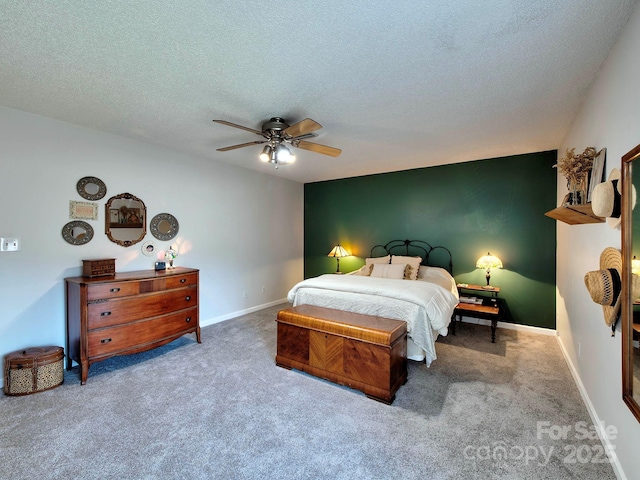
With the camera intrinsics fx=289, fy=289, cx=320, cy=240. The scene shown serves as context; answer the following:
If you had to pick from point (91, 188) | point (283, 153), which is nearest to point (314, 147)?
point (283, 153)

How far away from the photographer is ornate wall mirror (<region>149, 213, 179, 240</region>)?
396 centimetres

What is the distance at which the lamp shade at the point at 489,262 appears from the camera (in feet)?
13.8

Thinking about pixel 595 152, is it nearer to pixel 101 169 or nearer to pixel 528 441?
pixel 528 441

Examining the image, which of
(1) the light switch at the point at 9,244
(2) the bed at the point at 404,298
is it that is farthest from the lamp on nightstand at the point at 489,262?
(1) the light switch at the point at 9,244

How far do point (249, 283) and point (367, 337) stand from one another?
3.26m

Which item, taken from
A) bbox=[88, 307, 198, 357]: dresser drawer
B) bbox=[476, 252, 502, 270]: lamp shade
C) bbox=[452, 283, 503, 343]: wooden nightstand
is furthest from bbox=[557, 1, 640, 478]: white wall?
bbox=[88, 307, 198, 357]: dresser drawer

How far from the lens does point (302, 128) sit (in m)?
2.56

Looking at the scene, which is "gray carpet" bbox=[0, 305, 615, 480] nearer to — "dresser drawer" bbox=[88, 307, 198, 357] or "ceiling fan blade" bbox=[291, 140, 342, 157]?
"dresser drawer" bbox=[88, 307, 198, 357]

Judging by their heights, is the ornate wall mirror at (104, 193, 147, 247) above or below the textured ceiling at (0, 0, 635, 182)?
below

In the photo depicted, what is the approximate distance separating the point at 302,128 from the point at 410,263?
302cm

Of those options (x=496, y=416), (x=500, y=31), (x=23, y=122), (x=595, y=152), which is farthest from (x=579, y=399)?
(x=23, y=122)

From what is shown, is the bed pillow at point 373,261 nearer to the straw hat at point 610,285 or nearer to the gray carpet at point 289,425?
the gray carpet at point 289,425

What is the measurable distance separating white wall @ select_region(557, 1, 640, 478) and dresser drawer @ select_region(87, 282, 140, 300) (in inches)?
159

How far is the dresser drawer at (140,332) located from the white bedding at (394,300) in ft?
4.47
